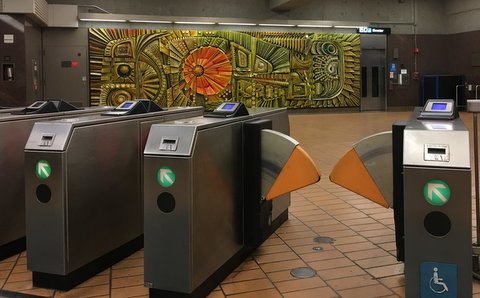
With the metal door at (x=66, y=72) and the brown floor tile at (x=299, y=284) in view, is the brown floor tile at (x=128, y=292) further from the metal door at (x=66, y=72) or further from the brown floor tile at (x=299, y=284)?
the metal door at (x=66, y=72)

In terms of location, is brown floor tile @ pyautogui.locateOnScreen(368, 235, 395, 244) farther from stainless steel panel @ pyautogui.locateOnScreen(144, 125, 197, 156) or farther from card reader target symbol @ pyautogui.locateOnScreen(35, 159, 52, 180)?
card reader target symbol @ pyautogui.locateOnScreen(35, 159, 52, 180)

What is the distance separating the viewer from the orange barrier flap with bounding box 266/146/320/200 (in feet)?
9.15

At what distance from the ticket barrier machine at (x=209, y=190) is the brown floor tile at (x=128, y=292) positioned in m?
0.18

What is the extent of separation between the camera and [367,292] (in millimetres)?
2627

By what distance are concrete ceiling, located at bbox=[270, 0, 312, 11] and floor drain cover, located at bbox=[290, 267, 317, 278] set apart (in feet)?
37.4

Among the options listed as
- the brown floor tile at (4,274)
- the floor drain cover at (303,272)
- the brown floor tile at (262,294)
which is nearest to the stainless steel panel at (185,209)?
the brown floor tile at (262,294)

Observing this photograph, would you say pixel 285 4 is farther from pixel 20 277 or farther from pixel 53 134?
pixel 20 277

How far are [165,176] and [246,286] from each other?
2.70 ft

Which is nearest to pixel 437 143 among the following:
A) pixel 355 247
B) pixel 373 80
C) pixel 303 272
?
pixel 303 272

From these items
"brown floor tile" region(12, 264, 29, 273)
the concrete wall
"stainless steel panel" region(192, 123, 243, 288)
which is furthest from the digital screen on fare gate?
the concrete wall

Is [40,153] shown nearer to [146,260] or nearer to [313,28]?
[146,260]

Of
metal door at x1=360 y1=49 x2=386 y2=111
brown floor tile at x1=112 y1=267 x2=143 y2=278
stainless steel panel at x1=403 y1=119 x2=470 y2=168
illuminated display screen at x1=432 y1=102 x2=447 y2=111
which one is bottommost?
brown floor tile at x1=112 y1=267 x2=143 y2=278

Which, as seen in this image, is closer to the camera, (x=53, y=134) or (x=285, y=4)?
(x=53, y=134)

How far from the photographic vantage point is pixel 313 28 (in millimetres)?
14758
